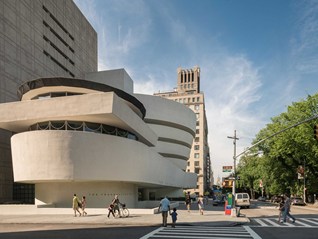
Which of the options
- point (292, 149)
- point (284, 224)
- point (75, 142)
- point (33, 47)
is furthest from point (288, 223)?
point (33, 47)

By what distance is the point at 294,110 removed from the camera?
52969 mm

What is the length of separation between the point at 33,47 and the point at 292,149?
41.1 m

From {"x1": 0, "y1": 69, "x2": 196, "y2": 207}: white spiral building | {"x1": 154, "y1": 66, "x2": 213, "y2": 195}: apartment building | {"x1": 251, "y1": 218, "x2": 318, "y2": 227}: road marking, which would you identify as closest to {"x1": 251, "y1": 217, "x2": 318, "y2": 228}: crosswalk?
{"x1": 251, "y1": 218, "x2": 318, "y2": 227}: road marking

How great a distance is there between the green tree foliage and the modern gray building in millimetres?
36965

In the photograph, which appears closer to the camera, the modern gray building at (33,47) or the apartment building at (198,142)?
the modern gray building at (33,47)

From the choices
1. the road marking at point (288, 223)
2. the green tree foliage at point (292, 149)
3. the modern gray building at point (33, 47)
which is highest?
the modern gray building at point (33, 47)

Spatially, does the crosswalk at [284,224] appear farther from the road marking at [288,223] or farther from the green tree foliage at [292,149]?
the green tree foliage at [292,149]

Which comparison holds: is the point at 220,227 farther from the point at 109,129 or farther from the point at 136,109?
the point at 136,109

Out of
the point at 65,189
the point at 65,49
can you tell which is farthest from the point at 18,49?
the point at 65,189

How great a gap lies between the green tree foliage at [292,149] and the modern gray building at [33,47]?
121ft

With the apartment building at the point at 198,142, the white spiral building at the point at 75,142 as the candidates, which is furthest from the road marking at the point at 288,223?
the apartment building at the point at 198,142

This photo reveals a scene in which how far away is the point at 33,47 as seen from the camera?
50.5 metres

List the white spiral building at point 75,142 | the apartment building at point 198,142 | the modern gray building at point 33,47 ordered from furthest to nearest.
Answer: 1. the apartment building at point 198,142
2. the modern gray building at point 33,47
3. the white spiral building at point 75,142

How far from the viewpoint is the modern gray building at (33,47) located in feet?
143
